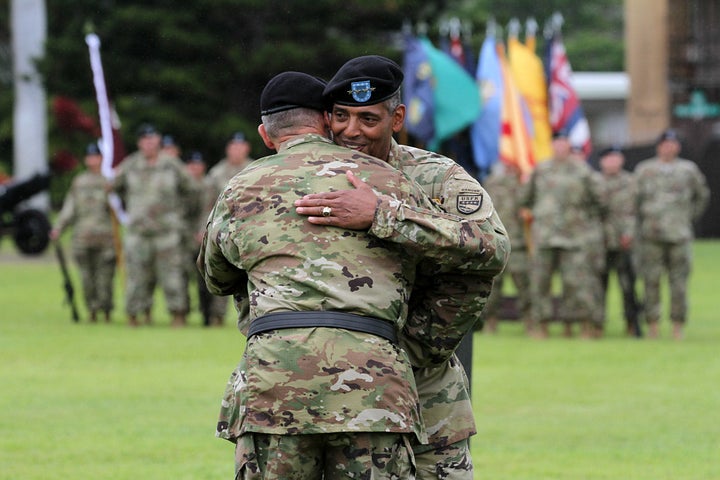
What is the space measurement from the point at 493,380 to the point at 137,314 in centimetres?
646

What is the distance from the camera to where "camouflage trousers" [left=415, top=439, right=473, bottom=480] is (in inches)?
198

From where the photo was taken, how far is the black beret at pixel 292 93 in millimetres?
4742

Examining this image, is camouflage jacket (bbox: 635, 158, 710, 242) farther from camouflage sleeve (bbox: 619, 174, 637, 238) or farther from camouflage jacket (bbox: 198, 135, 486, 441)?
camouflage jacket (bbox: 198, 135, 486, 441)

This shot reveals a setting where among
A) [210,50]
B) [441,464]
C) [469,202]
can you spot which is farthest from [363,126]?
[210,50]

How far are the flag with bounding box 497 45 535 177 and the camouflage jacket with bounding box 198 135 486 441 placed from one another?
1672 cm

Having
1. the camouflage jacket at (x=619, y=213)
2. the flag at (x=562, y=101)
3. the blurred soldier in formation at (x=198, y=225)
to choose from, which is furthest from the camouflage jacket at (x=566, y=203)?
the flag at (x=562, y=101)

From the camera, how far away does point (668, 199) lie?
1744cm

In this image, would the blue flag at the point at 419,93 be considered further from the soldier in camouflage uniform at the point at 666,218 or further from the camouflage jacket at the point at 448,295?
the camouflage jacket at the point at 448,295

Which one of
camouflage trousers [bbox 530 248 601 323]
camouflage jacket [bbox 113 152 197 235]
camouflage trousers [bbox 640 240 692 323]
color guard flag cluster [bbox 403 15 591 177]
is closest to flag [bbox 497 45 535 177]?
color guard flag cluster [bbox 403 15 591 177]

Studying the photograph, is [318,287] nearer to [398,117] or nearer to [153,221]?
[398,117]

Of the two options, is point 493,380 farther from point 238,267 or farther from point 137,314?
point 238,267

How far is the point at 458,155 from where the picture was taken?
22.5 m

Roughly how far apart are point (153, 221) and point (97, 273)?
1.67 meters

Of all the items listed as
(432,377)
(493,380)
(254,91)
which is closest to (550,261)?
(493,380)
